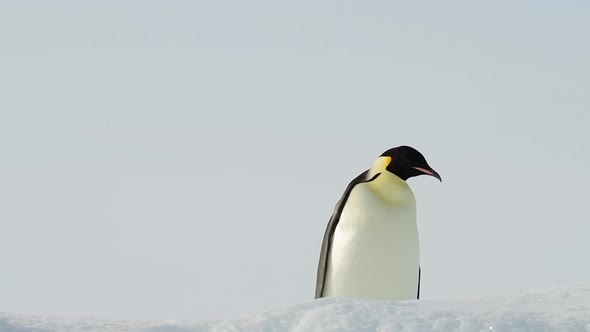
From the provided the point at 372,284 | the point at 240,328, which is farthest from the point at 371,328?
the point at 372,284

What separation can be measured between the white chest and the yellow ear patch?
2.23 feet

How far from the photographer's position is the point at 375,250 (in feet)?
38.9

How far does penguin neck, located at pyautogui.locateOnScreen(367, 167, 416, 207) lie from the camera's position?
1208 centimetres

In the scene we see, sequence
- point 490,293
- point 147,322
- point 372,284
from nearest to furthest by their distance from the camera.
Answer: point 147,322
point 490,293
point 372,284

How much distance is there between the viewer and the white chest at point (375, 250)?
1185cm

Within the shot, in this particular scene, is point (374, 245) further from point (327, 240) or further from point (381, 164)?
point (381, 164)

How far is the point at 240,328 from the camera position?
4.77 m

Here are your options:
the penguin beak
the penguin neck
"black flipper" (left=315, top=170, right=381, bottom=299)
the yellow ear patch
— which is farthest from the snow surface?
the penguin beak

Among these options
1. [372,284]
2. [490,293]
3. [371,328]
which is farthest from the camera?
[372,284]

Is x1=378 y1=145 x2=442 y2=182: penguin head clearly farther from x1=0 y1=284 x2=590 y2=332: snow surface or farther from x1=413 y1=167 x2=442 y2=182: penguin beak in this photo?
x1=0 y1=284 x2=590 y2=332: snow surface

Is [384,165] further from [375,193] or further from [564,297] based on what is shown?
[564,297]

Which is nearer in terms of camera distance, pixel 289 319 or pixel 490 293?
pixel 289 319

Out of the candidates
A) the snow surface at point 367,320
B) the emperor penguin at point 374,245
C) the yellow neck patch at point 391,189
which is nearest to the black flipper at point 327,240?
the emperor penguin at point 374,245

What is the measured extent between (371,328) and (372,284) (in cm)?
724
